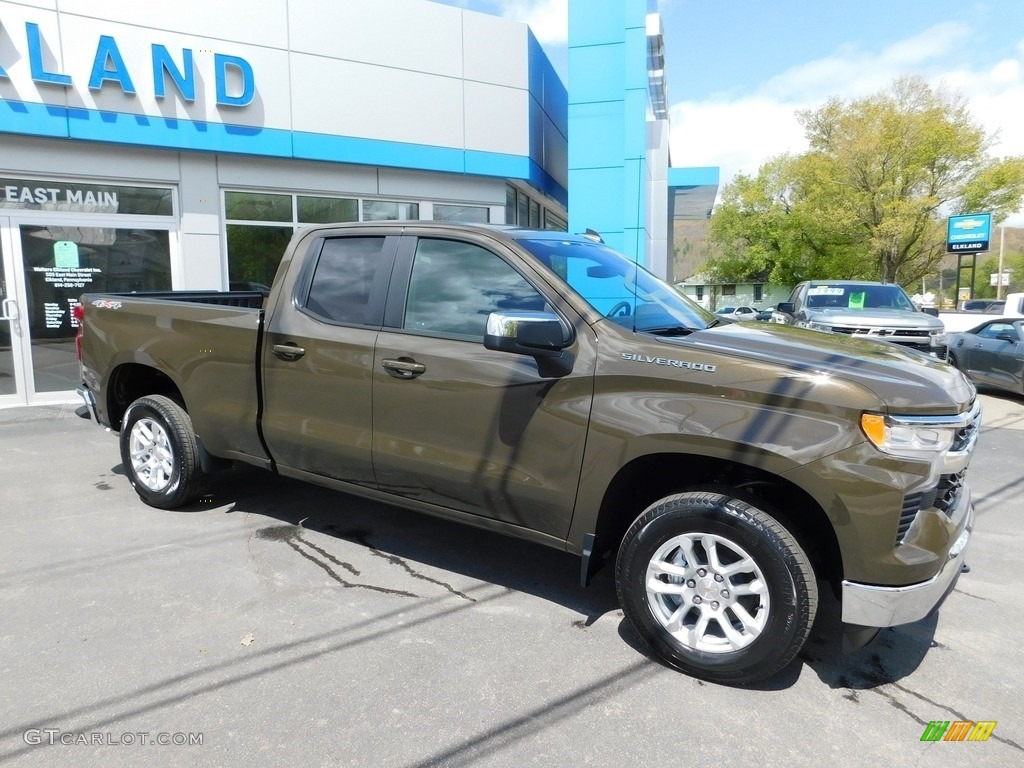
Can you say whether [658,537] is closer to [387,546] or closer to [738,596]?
[738,596]

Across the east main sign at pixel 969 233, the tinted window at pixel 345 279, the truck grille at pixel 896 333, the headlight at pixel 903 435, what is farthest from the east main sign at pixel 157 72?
the east main sign at pixel 969 233

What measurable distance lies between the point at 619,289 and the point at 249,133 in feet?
26.2

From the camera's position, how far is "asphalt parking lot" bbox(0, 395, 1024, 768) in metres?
2.57

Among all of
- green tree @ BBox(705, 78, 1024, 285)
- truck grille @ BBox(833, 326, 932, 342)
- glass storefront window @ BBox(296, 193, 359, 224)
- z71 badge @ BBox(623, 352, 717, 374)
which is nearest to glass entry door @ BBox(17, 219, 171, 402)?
glass storefront window @ BBox(296, 193, 359, 224)

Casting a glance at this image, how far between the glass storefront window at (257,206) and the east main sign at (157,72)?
1274mm

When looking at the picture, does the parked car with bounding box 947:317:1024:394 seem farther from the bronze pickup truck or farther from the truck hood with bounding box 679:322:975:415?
the bronze pickup truck

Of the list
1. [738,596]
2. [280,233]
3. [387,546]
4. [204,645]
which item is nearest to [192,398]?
[387,546]

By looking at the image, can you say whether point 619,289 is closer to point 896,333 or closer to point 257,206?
point 896,333

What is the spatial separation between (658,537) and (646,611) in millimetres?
342

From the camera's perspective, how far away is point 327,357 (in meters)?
3.95

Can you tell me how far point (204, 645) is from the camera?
3229mm

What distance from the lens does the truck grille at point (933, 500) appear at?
2639 millimetres

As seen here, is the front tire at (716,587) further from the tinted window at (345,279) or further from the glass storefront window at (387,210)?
the glass storefront window at (387,210)
